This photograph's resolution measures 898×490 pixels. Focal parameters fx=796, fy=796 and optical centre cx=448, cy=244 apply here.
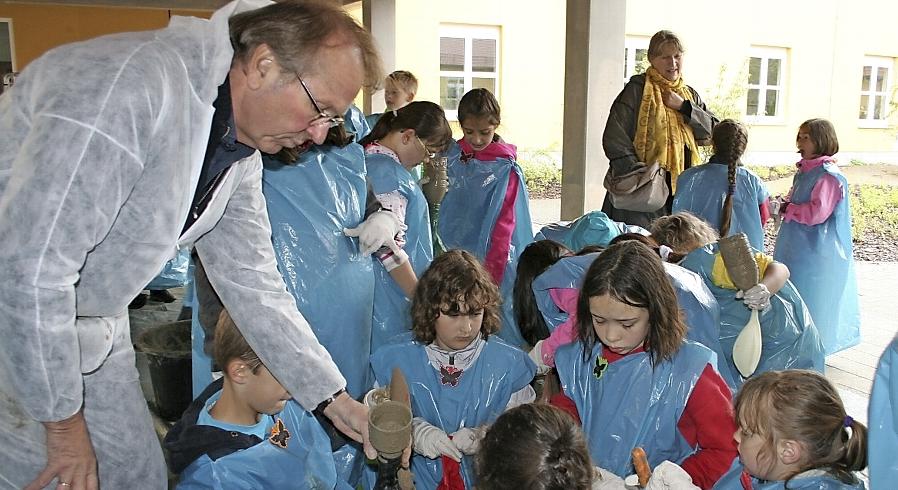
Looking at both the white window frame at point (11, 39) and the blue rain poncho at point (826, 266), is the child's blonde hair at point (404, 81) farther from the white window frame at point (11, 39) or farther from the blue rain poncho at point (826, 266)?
the white window frame at point (11, 39)

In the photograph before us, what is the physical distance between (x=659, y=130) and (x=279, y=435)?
2891mm

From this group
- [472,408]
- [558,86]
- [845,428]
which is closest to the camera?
[845,428]

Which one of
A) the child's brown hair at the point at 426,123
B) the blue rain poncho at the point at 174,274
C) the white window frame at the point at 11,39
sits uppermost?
the white window frame at the point at 11,39

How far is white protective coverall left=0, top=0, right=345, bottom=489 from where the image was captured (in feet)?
3.83

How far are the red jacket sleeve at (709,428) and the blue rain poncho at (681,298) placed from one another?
13.7 inches

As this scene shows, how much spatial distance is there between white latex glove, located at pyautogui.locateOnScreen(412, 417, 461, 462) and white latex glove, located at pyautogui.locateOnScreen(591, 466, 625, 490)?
0.45m

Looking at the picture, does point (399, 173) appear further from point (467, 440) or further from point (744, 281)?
point (744, 281)

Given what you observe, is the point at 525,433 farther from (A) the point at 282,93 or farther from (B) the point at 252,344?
(A) the point at 282,93

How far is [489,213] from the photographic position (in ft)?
13.5

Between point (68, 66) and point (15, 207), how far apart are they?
0.24 metres

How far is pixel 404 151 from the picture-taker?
317cm

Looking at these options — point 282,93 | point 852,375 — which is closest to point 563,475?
point 282,93

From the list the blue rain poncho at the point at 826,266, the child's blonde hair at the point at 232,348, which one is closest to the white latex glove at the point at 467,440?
the child's blonde hair at the point at 232,348

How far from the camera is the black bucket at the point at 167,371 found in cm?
348
